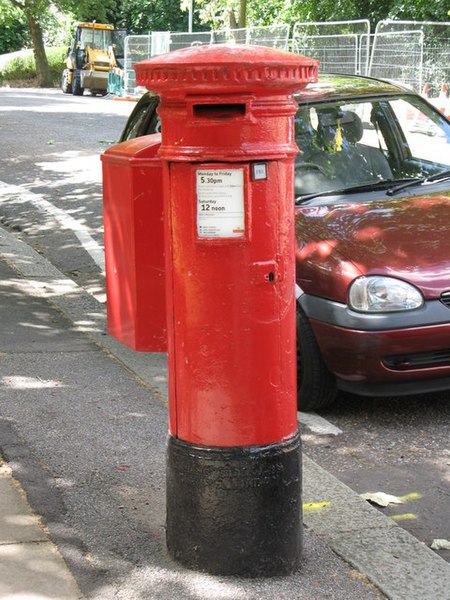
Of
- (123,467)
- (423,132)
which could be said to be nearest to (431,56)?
(423,132)

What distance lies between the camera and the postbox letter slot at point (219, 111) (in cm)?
328

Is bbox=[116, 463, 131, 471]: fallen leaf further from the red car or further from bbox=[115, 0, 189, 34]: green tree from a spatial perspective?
bbox=[115, 0, 189, 34]: green tree

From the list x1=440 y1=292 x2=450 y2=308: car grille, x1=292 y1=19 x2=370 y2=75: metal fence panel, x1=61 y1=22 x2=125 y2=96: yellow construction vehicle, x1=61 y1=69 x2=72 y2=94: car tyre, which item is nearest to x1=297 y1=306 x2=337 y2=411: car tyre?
x1=440 y1=292 x2=450 y2=308: car grille

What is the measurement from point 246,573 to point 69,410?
81.6 inches

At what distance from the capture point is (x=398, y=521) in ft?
14.3

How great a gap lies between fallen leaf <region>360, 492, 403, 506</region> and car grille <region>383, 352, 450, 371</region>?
857 millimetres

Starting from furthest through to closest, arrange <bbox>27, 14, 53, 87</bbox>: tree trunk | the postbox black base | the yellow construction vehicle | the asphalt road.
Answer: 1. <bbox>27, 14, 53, 87</bbox>: tree trunk
2. the yellow construction vehicle
3. the asphalt road
4. the postbox black base

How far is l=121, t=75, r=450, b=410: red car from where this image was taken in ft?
17.1

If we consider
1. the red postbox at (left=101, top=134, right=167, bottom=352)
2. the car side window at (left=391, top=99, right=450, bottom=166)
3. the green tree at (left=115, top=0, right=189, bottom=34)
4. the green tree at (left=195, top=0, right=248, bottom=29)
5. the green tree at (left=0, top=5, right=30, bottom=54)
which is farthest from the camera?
the green tree at (left=0, top=5, right=30, bottom=54)

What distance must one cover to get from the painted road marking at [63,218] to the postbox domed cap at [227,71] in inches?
245

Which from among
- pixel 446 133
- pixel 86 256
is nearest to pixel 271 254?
pixel 446 133

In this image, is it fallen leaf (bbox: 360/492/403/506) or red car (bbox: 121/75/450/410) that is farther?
red car (bbox: 121/75/450/410)

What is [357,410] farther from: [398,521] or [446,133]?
[446,133]

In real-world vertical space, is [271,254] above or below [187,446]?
above
